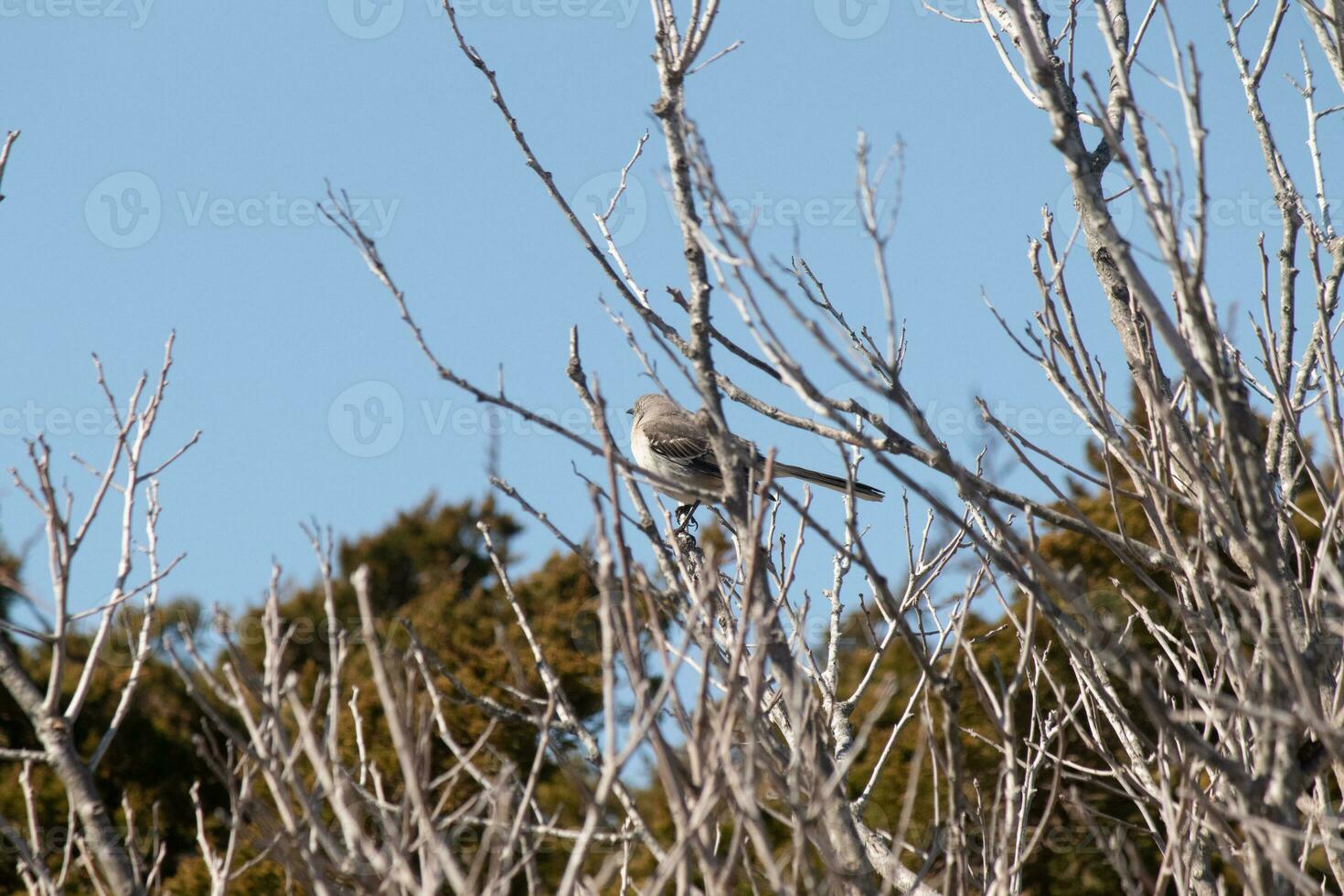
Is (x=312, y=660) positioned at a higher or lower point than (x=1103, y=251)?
lower

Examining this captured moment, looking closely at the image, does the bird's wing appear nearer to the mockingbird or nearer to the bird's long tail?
the mockingbird

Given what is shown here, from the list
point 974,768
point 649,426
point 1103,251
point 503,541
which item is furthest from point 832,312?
point 503,541

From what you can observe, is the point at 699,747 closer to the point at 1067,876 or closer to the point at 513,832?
the point at 513,832

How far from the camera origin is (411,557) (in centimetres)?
1493

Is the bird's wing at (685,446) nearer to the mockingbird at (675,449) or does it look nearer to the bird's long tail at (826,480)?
the mockingbird at (675,449)

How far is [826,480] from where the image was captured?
20.7 feet

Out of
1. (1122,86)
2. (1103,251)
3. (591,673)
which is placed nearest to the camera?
(1122,86)

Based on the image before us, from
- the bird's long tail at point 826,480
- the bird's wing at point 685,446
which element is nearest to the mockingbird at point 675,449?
the bird's wing at point 685,446

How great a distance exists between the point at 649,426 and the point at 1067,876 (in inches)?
158

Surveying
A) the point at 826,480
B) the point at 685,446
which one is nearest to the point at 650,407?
the point at 685,446

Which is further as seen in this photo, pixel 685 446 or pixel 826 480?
pixel 685 446

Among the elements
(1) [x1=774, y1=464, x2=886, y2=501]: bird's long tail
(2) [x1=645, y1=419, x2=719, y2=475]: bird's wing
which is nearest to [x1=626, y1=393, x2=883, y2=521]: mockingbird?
(2) [x1=645, y1=419, x2=719, y2=475]: bird's wing

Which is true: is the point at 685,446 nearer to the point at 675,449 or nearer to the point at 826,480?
the point at 675,449

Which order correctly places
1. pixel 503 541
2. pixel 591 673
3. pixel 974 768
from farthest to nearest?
pixel 503 541, pixel 591 673, pixel 974 768
